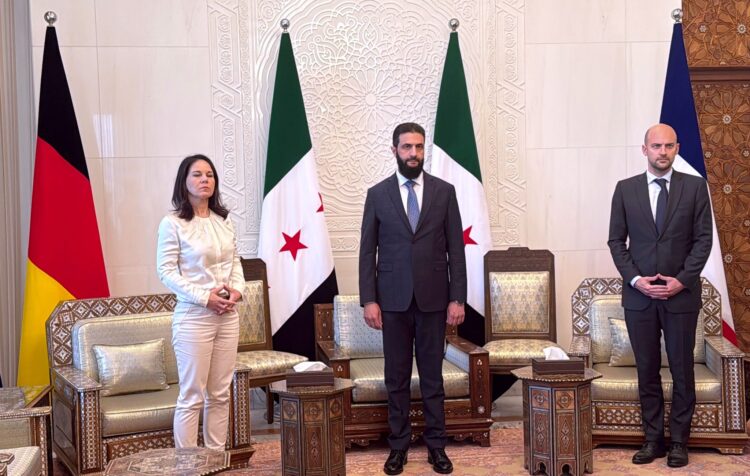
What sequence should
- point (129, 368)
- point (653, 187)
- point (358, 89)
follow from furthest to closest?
→ point (358, 89), point (129, 368), point (653, 187)

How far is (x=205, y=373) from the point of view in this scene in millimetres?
4027

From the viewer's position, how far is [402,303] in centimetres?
425

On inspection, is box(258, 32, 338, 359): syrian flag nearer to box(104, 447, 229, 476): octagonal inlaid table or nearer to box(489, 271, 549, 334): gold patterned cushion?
box(489, 271, 549, 334): gold patterned cushion

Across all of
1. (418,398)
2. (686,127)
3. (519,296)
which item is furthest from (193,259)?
(686,127)

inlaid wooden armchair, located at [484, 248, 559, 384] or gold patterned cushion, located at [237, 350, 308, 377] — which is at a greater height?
inlaid wooden armchair, located at [484, 248, 559, 384]

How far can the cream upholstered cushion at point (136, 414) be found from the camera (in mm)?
4195

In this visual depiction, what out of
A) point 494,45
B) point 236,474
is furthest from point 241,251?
point 494,45

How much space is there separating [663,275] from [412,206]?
4.33ft

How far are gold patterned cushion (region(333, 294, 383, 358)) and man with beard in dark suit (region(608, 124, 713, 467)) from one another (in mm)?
1532

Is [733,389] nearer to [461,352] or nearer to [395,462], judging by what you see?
[461,352]

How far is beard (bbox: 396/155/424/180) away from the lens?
4.26 m

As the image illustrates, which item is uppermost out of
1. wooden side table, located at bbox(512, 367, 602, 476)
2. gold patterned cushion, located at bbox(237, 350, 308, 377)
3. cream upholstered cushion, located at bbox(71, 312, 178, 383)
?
cream upholstered cushion, located at bbox(71, 312, 178, 383)

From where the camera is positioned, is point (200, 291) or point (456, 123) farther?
point (456, 123)

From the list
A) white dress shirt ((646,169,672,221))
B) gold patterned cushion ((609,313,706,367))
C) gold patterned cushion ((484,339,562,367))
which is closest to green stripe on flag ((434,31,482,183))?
gold patterned cushion ((484,339,562,367))
